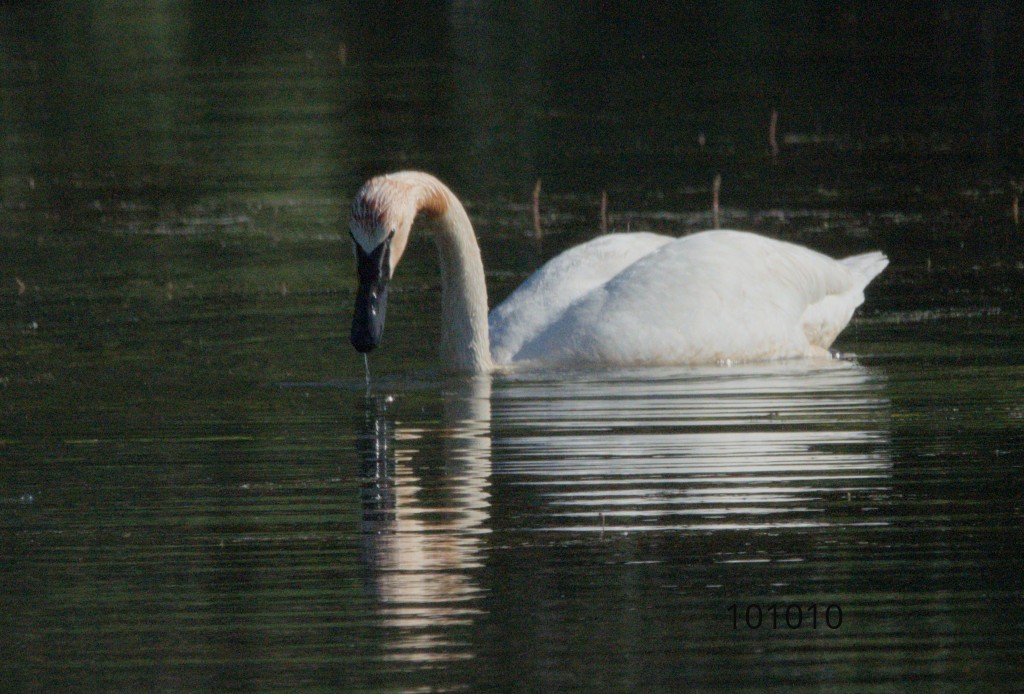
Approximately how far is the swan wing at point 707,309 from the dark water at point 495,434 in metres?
0.24

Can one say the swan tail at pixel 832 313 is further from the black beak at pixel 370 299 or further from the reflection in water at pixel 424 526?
the black beak at pixel 370 299

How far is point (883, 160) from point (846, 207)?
2.52 meters

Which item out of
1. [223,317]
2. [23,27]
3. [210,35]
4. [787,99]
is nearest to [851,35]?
[787,99]

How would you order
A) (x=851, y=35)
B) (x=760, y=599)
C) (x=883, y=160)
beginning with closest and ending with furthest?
(x=760, y=599)
(x=883, y=160)
(x=851, y=35)

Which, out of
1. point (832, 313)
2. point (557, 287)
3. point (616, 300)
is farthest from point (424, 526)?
point (832, 313)

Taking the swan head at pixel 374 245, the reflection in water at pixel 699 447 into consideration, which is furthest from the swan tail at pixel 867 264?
the swan head at pixel 374 245

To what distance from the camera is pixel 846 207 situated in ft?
53.4

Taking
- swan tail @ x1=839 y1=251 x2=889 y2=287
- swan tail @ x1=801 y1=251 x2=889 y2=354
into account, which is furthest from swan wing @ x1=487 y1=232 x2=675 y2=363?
swan tail @ x1=839 y1=251 x2=889 y2=287

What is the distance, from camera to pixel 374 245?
1034 cm

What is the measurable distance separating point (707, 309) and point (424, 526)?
4147 millimetres

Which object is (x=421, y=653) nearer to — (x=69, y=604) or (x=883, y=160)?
(x=69, y=604)

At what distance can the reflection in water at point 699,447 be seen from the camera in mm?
7730

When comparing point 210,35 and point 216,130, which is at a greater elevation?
point 210,35

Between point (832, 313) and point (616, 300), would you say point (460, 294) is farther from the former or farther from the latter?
point (832, 313)
